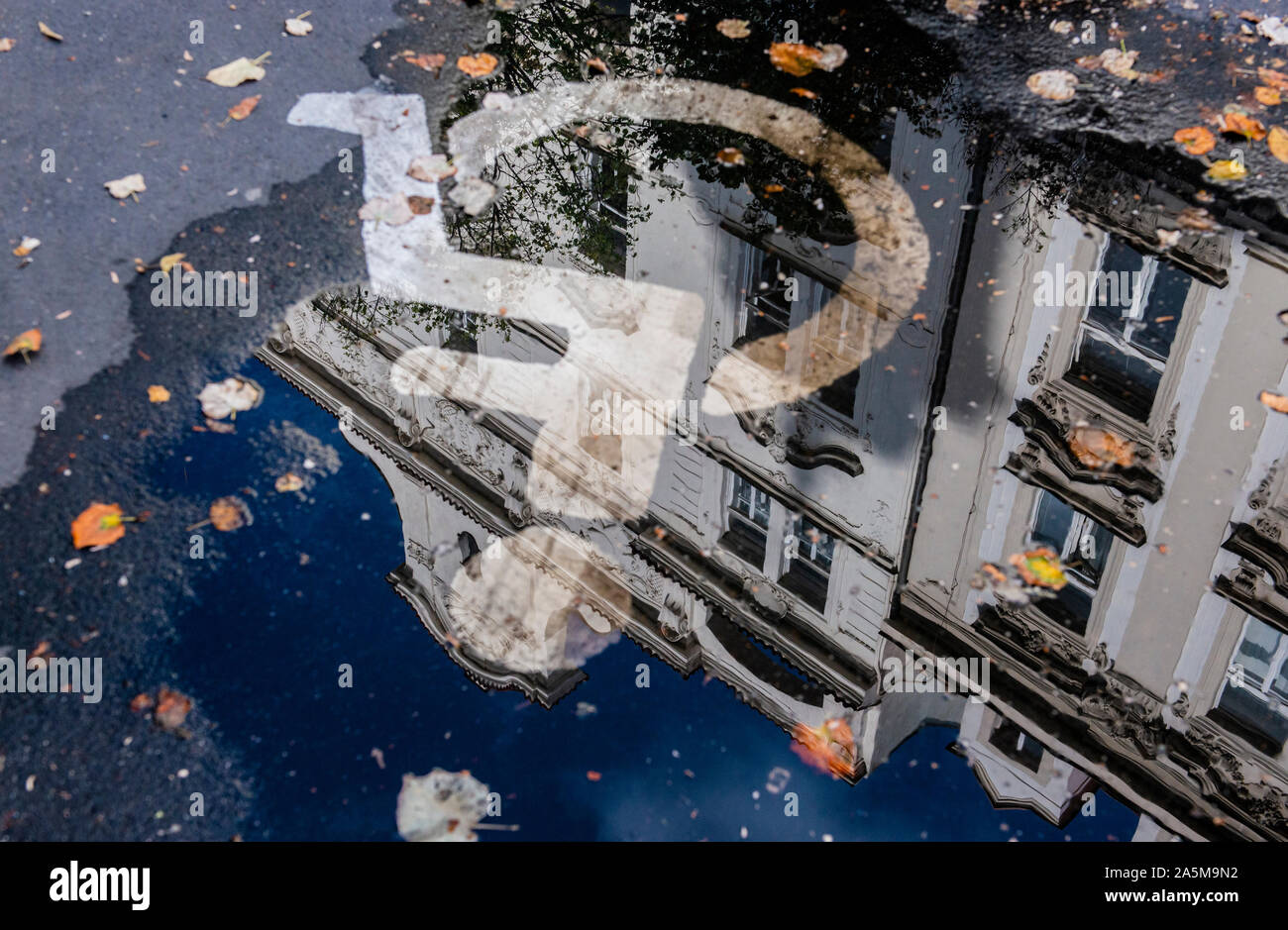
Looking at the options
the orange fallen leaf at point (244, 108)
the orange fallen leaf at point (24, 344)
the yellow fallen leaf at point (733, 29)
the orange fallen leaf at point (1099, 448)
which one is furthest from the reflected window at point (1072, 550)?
the orange fallen leaf at point (244, 108)

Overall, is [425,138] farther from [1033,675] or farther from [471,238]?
[1033,675]

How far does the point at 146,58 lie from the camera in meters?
8.56

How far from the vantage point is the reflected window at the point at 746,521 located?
6129 mm

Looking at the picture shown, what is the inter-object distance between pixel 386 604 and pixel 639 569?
126 cm

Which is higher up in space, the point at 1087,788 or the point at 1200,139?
the point at 1200,139

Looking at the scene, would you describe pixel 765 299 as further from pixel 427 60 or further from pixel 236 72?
pixel 236 72

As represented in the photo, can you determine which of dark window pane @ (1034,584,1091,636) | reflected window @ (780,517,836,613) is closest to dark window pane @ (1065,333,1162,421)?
dark window pane @ (1034,584,1091,636)

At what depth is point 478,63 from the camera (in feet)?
28.2

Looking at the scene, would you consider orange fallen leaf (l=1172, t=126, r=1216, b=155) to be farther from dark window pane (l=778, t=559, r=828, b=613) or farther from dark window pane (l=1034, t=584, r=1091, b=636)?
dark window pane (l=778, t=559, r=828, b=613)

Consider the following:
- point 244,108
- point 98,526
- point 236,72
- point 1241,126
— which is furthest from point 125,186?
point 1241,126

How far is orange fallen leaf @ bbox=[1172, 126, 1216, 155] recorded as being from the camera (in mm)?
7680

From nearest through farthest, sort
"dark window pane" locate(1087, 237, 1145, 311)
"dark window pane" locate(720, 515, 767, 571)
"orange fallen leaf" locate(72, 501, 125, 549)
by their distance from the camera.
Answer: "orange fallen leaf" locate(72, 501, 125, 549) → "dark window pane" locate(720, 515, 767, 571) → "dark window pane" locate(1087, 237, 1145, 311)

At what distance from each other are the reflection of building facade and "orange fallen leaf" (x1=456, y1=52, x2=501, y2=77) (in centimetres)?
236

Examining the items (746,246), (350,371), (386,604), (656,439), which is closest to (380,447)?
(350,371)
